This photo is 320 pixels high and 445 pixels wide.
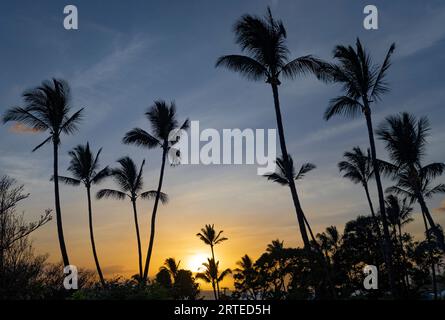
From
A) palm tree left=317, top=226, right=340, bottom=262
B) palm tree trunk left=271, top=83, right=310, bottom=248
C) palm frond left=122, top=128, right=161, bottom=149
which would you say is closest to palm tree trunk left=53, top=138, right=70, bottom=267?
palm frond left=122, top=128, right=161, bottom=149

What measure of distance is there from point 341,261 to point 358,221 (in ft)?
15.7

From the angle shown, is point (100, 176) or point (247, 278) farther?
point (247, 278)

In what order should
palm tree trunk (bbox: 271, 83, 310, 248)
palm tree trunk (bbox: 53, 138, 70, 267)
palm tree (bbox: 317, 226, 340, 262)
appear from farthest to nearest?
palm tree (bbox: 317, 226, 340, 262)
palm tree trunk (bbox: 53, 138, 70, 267)
palm tree trunk (bbox: 271, 83, 310, 248)

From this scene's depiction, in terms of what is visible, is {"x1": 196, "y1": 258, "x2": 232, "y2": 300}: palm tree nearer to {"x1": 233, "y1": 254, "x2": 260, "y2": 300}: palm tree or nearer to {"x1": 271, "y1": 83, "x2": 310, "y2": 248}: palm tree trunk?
{"x1": 233, "y1": 254, "x2": 260, "y2": 300}: palm tree

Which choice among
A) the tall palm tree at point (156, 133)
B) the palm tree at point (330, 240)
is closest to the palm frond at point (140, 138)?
the tall palm tree at point (156, 133)

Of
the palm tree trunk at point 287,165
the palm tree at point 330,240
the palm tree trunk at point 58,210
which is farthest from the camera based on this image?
the palm tree at point 330,240

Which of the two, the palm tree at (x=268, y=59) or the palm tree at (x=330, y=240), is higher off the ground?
the palm tree at (x=268, y=59)

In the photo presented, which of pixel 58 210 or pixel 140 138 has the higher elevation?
pixel 140 138

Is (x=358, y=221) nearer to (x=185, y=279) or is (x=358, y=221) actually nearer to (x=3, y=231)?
(x=185, y=279)

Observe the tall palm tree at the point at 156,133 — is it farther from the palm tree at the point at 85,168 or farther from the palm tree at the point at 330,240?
the palm tree at the point at 330,240

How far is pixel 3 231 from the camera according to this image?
671 inches

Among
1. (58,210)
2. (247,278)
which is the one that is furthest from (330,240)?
(58,210)

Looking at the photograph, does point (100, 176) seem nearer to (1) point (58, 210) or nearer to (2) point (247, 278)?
(1) point (58, 210)
